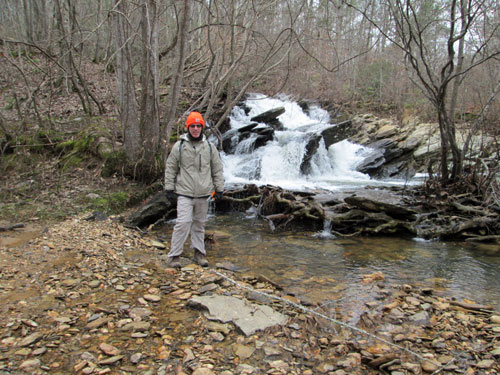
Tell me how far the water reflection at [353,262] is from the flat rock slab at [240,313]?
797 mm

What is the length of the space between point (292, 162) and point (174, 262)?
31.8 ft

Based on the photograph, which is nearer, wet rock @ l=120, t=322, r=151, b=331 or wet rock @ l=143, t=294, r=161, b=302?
wet rock @ l=120, t=322, r=151, b=331

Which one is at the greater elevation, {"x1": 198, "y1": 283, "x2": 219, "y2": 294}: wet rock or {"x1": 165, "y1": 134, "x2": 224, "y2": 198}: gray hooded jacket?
{"x1": 165, "y1": 134, "x2": 224, "y2": 198}: gray hooded jacket

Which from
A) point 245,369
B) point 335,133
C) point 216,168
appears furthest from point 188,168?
point 335,133

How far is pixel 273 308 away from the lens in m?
3.58

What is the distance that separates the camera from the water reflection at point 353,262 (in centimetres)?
442

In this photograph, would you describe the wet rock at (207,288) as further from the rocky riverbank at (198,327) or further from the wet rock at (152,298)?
the wet rock at (152,298)

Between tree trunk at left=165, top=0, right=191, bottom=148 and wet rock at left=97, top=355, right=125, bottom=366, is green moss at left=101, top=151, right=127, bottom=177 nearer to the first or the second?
tree trunk at left=165, top=0, right=191, bottom=148

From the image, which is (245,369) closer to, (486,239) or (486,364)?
(486,364)

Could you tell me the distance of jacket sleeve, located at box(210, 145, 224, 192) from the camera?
16.1 feet

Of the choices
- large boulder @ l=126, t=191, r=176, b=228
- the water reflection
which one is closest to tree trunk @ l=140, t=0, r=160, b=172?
large boulder @ l=126, t=191, r=176, b=228

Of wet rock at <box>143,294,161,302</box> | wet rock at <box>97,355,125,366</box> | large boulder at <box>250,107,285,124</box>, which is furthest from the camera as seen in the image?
large boulder at <box>250,107,285,124</box>

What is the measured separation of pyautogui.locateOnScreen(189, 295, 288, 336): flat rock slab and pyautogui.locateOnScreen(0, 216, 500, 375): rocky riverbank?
14 mm

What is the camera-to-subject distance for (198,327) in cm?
312
